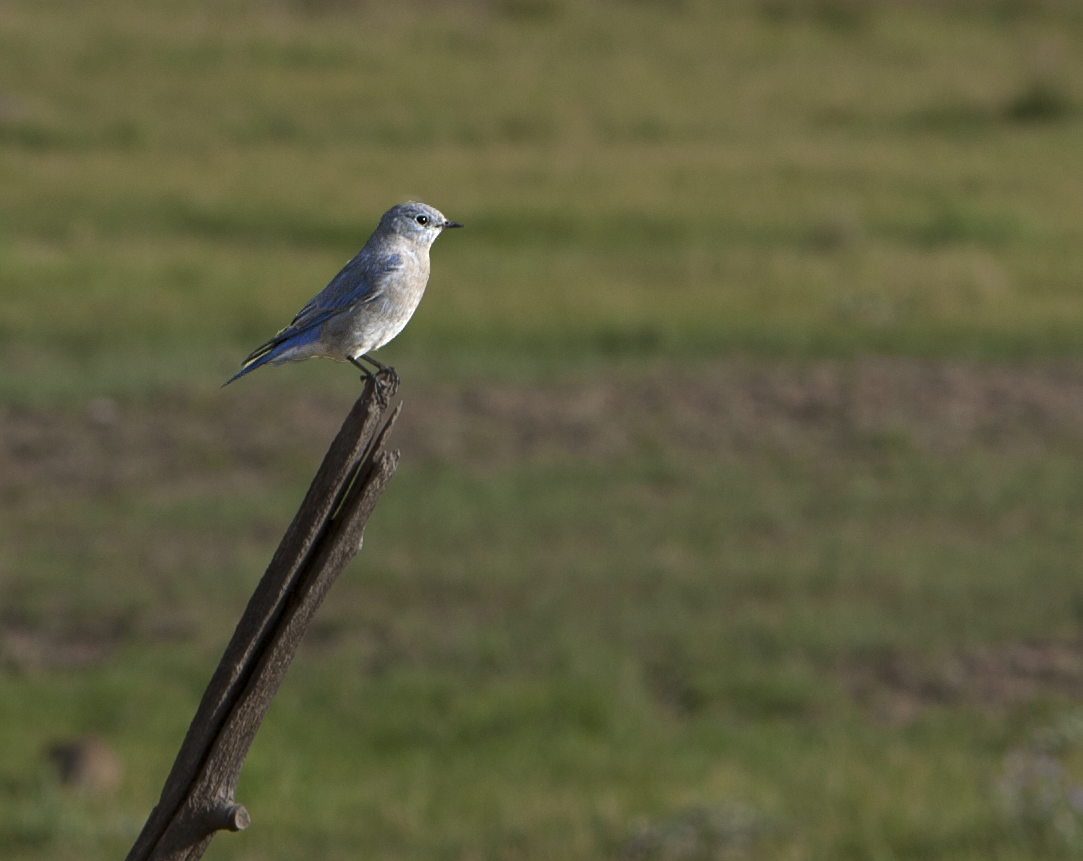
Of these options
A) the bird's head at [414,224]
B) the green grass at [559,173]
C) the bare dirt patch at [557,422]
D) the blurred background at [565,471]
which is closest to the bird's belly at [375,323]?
the bird's head at [414,224]

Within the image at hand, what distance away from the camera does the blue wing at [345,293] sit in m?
4.11

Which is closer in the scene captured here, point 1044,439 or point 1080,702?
point 1080,702

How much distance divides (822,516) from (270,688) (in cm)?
1084

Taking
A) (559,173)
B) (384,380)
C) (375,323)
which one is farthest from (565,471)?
(559,173)

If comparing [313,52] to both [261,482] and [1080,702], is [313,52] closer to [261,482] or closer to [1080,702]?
[261,482]

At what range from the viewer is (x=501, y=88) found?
108 feet

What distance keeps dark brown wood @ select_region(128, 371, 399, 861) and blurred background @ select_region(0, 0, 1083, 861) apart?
4.69m

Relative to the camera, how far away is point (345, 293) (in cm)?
418

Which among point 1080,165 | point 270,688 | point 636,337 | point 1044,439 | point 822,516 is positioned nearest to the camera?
point 270,688

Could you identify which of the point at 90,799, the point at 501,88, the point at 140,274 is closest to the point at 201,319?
the point at 140,274

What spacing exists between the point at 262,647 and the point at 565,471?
449 inches

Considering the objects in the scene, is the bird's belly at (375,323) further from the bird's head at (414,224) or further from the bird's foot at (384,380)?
the bird's head at (414,224)

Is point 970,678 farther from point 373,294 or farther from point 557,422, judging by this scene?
point 373,294

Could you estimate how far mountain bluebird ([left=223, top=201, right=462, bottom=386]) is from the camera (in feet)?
13.5
